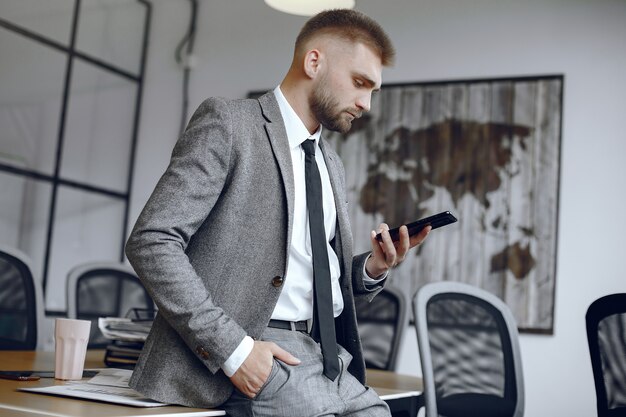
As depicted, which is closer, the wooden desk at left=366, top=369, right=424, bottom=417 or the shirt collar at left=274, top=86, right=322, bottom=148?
the shirt collar at left=274, top=86, right=322, bottom=148

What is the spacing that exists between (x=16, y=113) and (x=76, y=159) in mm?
515

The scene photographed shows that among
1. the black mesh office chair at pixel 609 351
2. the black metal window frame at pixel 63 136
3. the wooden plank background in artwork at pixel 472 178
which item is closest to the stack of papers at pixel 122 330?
the black mesh office chair at pixel 609 351

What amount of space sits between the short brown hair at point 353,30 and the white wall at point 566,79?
2908 mm

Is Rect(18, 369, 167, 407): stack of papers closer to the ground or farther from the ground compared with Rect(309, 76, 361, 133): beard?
closer to the ground

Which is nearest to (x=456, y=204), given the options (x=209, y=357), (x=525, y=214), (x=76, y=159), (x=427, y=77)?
(x=525, y=214)

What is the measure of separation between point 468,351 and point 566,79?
2.57 m

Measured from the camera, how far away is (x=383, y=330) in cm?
340

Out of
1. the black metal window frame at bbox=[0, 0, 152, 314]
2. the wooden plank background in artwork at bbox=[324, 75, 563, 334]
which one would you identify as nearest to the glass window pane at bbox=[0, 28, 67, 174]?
the black metal window frame at bbox=[0, 0, 152, 314]

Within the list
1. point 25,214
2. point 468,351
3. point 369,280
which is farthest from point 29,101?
point 369,280

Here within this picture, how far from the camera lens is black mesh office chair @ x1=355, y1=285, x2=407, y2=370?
11.0ft

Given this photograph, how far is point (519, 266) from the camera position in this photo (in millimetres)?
4492

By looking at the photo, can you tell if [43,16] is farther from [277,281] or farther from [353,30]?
[277,281]

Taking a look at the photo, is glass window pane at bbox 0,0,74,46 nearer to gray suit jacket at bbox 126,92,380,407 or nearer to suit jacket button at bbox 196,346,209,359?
gray suit jacket at bbox 126,92,380,407

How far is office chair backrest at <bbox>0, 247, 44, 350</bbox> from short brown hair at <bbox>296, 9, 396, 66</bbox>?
130cm
